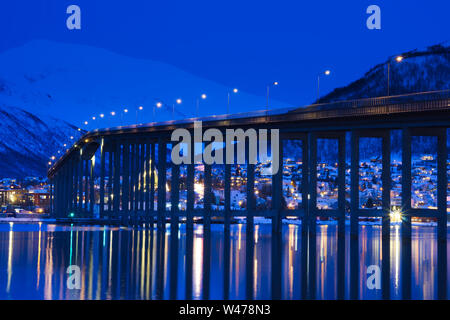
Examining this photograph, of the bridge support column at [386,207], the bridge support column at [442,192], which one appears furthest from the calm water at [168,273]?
the bridge support column at [442,192]

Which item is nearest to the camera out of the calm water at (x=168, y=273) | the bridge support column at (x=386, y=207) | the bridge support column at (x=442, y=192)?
the calm water at (x=168, y=273)

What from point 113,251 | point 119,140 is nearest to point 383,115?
point 113,251

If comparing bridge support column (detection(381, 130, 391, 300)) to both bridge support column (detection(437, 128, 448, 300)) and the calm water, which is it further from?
bridge support column (detection(437, 128, 448, 300))

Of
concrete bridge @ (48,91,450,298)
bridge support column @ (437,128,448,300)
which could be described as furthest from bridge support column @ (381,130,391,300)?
bridge support column @ (437,128,448,300)

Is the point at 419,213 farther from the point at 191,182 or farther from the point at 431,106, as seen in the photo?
the point at 191,182

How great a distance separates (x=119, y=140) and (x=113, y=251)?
75351 millimetres

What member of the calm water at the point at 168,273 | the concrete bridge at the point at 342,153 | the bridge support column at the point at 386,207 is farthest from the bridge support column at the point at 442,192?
the calm water at the point at 168,273

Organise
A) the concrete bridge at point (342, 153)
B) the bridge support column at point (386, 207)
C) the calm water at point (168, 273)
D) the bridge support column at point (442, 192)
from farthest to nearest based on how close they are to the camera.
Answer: the bridge support column at point (442, 192) < the concrete bridge at point (342, 153) < the bridge support column at point (386, 207) < the calm water at point (168, 273)

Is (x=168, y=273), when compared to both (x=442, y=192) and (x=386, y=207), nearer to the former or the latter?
(x=442, y=192)

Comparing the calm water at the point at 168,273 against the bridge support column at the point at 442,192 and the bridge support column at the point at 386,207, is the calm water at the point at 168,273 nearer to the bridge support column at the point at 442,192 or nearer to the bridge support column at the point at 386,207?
the bridge support column at the point at 386,207

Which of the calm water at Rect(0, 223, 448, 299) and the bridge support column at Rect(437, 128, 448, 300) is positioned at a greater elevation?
the bridge support column at Rect(437, 128, 448, 300)

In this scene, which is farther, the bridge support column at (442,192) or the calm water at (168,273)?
the bridge support column at (442,192)

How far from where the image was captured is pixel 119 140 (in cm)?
12694

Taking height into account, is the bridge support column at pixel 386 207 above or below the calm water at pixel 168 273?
above
